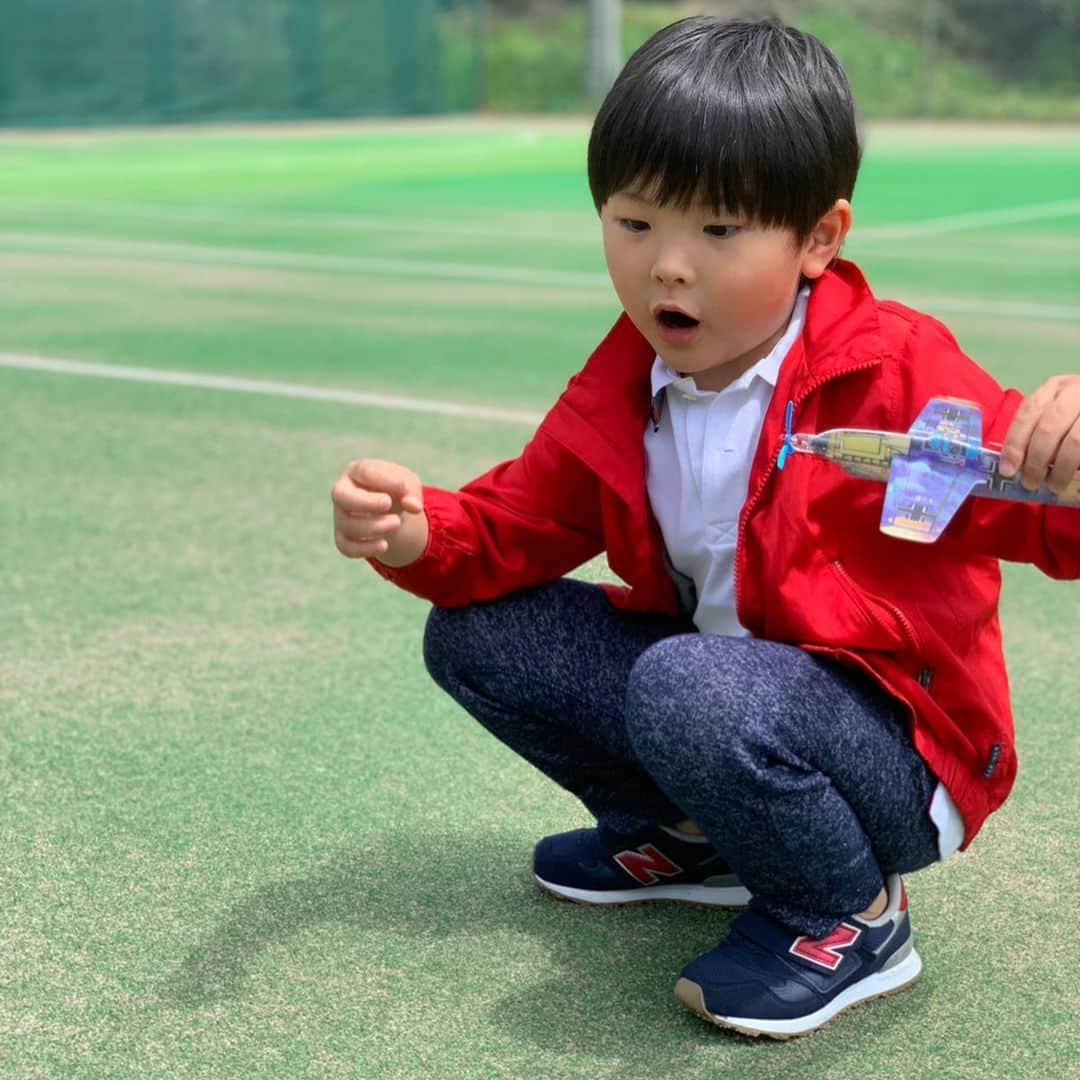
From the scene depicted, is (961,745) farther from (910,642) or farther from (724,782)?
(724,782)

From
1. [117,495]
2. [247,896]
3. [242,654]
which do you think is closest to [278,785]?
[247,896]

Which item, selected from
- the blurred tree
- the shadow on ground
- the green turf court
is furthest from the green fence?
the shadow on ground

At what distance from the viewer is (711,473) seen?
2213 millimetres

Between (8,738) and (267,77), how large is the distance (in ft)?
69.0

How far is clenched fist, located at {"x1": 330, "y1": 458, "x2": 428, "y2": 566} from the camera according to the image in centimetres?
216

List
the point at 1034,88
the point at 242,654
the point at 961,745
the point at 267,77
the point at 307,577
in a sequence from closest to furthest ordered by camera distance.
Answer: the point at 961,745 → the point at 242,654 → the point at 307,577 → the point at 267,77 → the point at 1034,88

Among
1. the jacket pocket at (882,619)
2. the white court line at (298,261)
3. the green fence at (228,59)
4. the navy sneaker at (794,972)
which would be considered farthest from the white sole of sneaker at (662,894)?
the green fence at (228,59)

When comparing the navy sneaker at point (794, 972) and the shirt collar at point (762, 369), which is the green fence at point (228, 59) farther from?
the navy sneaker at point (794, 972)

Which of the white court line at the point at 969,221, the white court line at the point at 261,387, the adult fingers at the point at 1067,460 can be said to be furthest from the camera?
the white court line at the point at 969,221

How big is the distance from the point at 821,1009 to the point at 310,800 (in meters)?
0.91

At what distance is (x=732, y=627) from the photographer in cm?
227

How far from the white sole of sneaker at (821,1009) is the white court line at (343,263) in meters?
5.86

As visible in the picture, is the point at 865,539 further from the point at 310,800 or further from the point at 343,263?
the point at 343,263

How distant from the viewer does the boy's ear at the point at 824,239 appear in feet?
7.15
